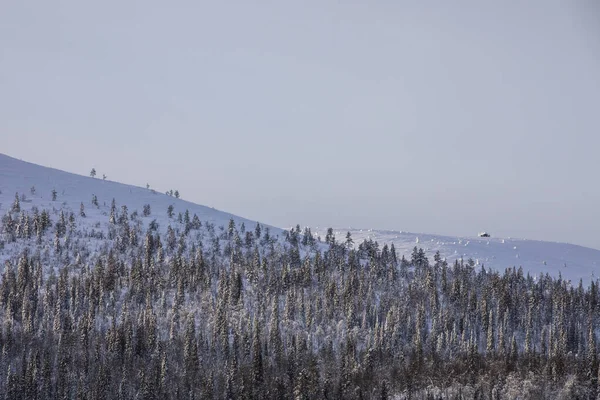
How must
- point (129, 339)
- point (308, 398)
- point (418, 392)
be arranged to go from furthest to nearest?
point (129, 339) → point (418, 392) → point (308, 398)

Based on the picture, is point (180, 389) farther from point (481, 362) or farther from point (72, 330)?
point (481, 362)

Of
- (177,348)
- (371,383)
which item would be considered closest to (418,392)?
(371,383)

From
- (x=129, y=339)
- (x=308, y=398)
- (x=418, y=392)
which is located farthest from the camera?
(x=129, y=339)

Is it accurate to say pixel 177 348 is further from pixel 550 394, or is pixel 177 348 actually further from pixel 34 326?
pixel 550 394

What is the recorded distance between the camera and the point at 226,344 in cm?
19225

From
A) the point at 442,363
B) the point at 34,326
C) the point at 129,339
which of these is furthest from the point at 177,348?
the point at 442,363

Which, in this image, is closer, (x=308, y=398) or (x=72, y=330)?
(x=308, y=398)

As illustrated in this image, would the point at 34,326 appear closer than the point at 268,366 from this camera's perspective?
No

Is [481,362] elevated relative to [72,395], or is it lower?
elevated

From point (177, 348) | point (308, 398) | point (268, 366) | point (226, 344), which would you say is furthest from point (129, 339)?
point (308, 398)

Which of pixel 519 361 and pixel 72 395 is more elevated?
pixel 519 361

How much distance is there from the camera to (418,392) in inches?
6777

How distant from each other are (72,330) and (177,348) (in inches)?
1193

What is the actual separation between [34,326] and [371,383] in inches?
3781
